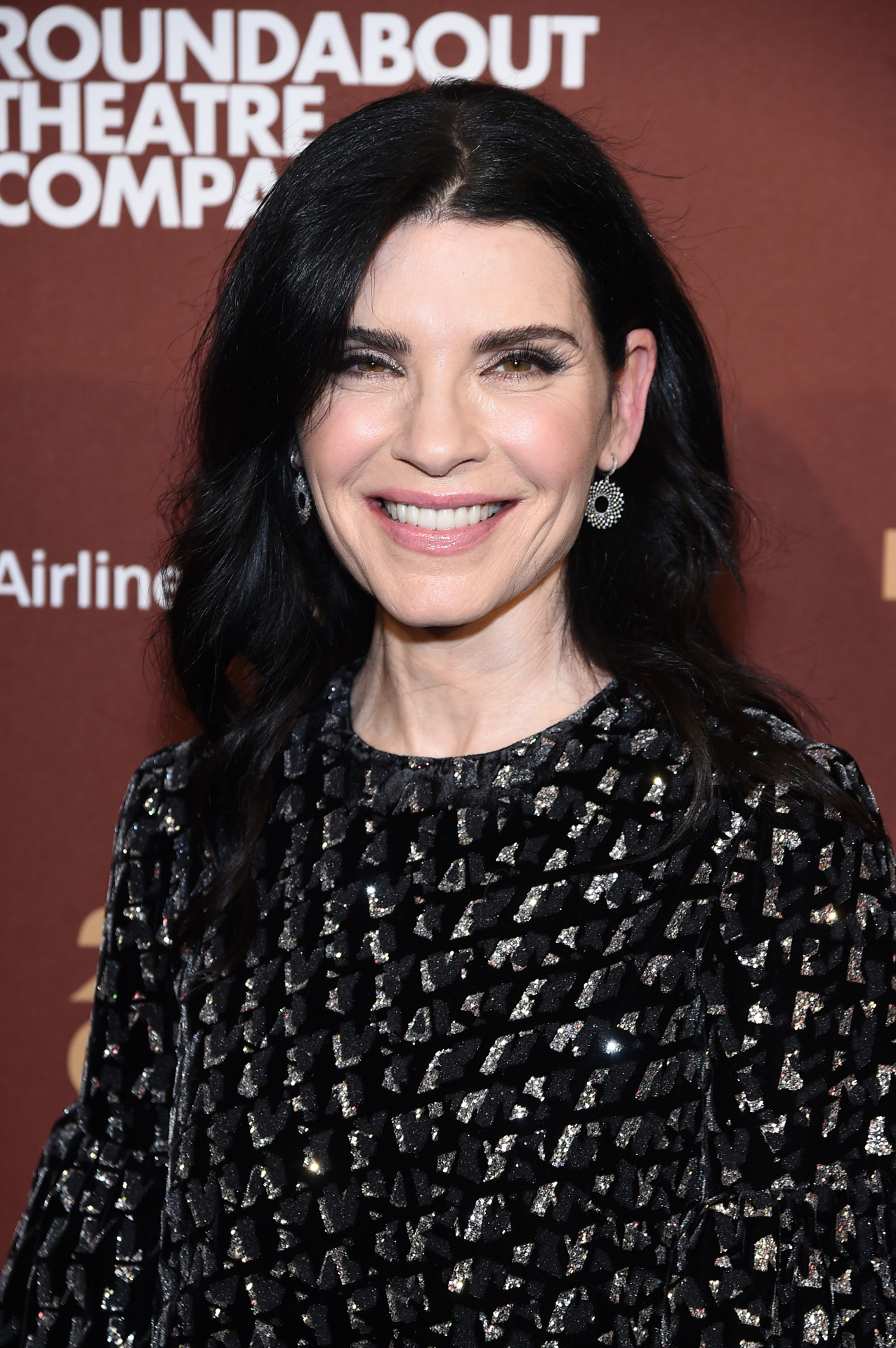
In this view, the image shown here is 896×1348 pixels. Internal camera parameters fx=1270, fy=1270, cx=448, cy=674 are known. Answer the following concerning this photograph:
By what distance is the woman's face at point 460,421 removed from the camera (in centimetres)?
117

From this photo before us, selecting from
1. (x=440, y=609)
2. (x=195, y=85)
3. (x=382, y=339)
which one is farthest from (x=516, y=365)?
(x=195, y=85)

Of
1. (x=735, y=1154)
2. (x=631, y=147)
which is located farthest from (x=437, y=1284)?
(x=631, y=147)

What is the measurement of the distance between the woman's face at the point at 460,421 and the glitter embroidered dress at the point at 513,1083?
8.2 inches

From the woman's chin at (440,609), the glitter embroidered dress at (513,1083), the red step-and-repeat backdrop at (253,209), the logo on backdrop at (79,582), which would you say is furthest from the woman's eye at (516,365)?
the logo on backdrop at (79,582)

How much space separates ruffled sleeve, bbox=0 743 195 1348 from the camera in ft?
4.45

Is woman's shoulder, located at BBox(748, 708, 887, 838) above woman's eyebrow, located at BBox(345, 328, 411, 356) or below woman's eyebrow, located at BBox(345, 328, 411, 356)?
below

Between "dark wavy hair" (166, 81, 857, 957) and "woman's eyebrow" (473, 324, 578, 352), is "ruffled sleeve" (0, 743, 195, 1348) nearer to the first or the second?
"dark wavy hair" (166, 81, 857, 957)

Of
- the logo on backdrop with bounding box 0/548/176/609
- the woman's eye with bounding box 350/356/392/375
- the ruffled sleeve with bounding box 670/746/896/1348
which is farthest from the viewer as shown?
the logo on backdrop with bounding box 0/548/176/609

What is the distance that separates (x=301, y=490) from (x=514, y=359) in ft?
1.13

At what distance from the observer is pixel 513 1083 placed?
46.6 inches

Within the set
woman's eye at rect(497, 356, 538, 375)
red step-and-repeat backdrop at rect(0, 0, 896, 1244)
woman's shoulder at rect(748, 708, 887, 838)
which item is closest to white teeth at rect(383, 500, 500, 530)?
woman's eye at rect(497, 356, 538, 375)

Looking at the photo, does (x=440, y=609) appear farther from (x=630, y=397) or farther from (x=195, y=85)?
(x=195, y=85)

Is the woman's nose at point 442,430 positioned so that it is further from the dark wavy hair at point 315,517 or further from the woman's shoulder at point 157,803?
the woman's shoulder at point 157,803

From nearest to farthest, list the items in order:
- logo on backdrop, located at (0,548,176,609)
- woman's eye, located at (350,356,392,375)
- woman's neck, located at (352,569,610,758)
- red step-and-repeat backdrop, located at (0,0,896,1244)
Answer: woman's eye, located at (350,356,392,375)
woman's neck, located at (352,569,610,758)
red step-and-repeat backdrop, located at (0,0,896,1244)
logo on backdrop, located at (0,548,176,609)
